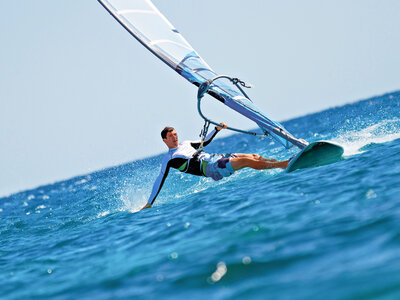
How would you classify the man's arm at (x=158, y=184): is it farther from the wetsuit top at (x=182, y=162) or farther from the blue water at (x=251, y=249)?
the blue water at (x=251, y=249)

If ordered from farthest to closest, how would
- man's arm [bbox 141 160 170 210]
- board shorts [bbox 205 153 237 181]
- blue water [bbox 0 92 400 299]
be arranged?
1. man's arm [bbox 141 160 170 210]
2. board shorts [bbox 205 153 237 181]
3. blue water [bbox 0 92 400 299]

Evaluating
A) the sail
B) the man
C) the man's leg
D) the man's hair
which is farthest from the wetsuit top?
the sail

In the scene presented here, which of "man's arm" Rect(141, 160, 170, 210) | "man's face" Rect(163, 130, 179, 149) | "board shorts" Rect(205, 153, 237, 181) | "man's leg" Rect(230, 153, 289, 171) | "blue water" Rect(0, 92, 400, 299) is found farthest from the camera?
"man's face" Rect(163, 130, 179, 149)

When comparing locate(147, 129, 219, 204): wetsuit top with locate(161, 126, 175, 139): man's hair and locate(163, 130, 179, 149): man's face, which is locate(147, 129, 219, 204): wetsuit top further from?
locate(161, 126, 175, 139): man's hair

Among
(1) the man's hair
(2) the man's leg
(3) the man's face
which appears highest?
(1) the man's hair

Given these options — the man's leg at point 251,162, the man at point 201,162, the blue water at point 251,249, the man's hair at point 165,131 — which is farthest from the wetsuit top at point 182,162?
the blue water at point 251,249

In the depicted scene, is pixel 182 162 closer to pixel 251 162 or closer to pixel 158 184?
pixel 158 184

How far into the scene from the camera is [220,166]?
8039 mm

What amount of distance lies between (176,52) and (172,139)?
2078 millimetres

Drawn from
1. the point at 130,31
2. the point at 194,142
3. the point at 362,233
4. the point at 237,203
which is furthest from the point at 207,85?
the point at 362,233

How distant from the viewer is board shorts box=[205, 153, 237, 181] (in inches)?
315

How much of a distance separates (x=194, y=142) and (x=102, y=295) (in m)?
5.19

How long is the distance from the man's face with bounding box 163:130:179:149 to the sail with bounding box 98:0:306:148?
101 cm

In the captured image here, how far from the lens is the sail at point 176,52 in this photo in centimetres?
859
